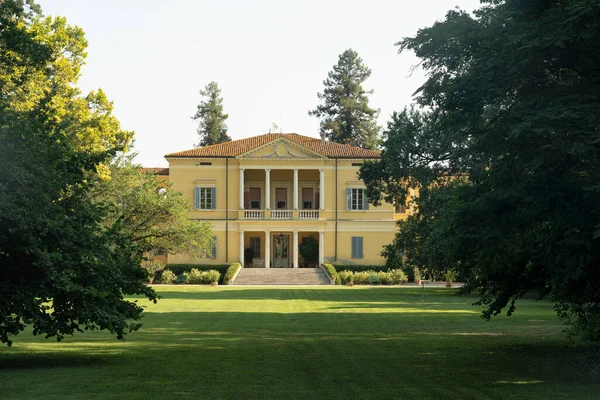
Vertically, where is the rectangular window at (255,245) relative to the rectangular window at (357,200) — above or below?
below

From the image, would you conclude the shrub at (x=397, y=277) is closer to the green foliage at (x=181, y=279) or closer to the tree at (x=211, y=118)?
the green foliage at (x=181, y=279)

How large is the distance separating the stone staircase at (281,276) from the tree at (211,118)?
32.1 m

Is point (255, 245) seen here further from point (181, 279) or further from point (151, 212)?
point (151, 212)

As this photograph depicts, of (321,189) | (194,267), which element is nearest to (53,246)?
(194,267)

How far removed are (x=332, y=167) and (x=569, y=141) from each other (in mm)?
50942

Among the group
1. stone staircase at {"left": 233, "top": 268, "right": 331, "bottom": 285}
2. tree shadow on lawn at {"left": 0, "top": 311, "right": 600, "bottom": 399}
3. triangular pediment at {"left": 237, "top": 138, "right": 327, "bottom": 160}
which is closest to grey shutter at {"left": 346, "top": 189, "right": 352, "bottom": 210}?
triangular pediment at {"left": 237, "top": 138, "right": 327, "bottom": 160}

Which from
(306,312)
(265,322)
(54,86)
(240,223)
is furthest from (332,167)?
(265,322)

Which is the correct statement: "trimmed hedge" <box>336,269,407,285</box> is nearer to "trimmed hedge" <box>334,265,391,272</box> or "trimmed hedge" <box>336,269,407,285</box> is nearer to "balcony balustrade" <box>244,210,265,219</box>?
"trimmed hedge" <box>334,265,391,272</box>

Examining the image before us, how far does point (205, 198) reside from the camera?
2516 inches

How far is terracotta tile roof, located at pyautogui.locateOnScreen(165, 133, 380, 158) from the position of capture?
63.5m

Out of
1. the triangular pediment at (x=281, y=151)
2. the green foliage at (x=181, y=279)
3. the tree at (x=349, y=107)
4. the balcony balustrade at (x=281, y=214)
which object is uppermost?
the tree at (x=349, y=107)

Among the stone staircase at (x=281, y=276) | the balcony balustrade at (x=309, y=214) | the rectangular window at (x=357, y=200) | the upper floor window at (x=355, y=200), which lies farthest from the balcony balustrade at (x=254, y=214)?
the rectangular window at (x=357, y=200)

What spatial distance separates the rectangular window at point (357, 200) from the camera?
64.2 meters

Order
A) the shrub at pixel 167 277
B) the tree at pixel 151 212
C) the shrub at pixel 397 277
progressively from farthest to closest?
the shrub at pixel 397 277 < the shrub at pixel 167 277 < the tree at pixel 151 212
